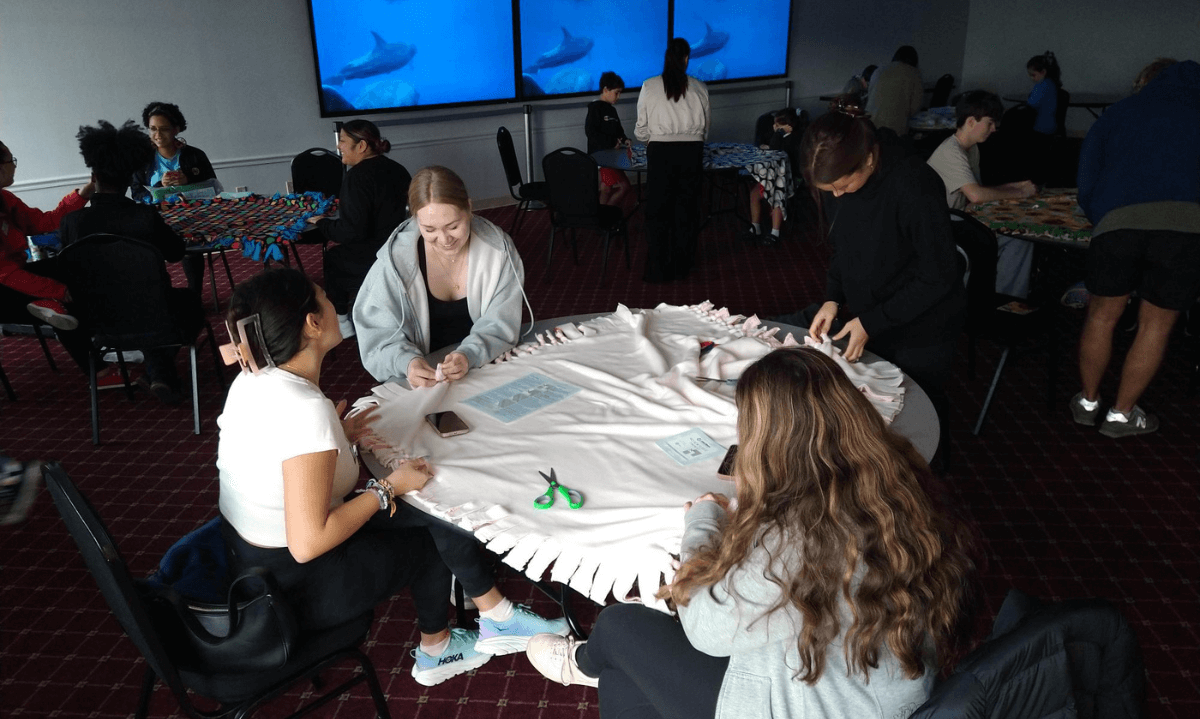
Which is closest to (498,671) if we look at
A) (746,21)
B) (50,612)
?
(50,612)

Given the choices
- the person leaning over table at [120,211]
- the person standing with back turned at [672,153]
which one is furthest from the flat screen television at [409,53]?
the person leaning over table at [120,211]

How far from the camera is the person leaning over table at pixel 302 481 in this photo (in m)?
1.58

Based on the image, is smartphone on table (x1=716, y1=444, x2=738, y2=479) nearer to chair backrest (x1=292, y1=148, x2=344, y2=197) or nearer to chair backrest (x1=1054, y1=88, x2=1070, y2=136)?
chair backrest (x1=292, y1=148, x2=344, y2=197)

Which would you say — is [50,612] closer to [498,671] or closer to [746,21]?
[498,671]

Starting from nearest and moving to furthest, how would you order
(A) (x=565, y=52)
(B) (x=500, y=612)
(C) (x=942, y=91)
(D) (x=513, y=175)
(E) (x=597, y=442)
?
(E) (x=597, y=442)
(B) (x=500, y=612)
(D) (x=513, y=175)
(A) (x=565, y=52)
(C) (x=942, y=91)

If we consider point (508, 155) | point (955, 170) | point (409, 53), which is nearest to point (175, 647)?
point (955, 170)

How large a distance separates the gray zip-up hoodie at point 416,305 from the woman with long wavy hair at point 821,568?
3.94 feet

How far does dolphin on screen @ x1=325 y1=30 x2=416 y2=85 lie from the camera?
668cm

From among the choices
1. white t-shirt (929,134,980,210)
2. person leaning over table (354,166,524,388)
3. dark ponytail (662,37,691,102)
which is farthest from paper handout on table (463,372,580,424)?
dark ponytail (662,37,691,102)

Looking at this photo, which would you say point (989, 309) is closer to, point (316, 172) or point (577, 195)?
point (577, 195)

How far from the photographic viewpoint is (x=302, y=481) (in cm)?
156

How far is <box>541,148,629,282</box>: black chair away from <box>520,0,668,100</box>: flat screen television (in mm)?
2580

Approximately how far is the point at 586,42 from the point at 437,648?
6.92 m

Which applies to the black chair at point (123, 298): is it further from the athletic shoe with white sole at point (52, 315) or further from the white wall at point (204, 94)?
the white wall at point (204, 94)
